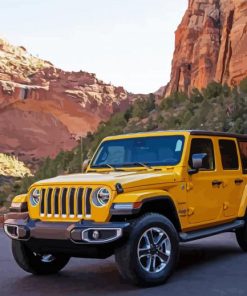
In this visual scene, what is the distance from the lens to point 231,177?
26.5 feet

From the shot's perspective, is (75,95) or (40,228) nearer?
(40,228)

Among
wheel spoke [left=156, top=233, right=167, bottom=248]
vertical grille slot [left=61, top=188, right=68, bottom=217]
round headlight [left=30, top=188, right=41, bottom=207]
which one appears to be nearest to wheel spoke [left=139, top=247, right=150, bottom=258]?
wheel spoke [left=156, top=233, right=167, bottom=248]

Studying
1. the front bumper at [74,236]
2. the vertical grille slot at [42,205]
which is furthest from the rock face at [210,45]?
the front bumper at [74,236]

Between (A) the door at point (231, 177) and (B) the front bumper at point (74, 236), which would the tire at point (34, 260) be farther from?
(A) the door at point (231, 177)

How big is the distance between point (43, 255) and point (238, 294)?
2732 millimetres

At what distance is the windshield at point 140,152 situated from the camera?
7297mm

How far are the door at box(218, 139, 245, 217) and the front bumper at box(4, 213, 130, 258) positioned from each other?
2429 millimetres

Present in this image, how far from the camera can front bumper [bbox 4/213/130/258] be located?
589 cm

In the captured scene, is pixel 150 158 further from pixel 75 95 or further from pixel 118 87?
pixel 118 87

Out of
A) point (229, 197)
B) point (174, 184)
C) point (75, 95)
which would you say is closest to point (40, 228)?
point (174, 184)

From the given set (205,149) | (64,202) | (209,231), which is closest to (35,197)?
(64,202)

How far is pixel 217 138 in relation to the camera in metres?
8.07

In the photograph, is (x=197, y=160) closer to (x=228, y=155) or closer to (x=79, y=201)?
(x=228, y=155)

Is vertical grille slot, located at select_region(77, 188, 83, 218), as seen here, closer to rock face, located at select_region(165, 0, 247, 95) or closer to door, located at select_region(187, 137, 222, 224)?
door, located at select_region(187, 137, 222, 224)
